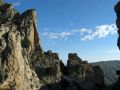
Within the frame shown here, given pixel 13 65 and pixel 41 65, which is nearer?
pixel 13 65

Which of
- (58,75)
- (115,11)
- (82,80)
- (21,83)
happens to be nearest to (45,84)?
(58,75)

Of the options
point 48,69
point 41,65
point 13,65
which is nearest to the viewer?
point 13,65

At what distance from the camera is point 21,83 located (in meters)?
97.6

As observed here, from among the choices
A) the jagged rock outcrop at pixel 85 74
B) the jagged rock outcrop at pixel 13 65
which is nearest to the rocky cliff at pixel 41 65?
the jagged rock outcrop at pixel 85 74

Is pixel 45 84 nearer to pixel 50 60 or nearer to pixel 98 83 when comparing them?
pixel 50 60

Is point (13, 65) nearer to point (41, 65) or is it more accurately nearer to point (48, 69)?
point (41, 65)

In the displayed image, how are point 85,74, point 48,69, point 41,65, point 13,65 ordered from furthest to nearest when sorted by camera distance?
point 85,74 < point 41,65 < point 48,69 < point 13,65

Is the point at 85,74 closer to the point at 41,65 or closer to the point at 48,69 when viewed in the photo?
the point at 48,69

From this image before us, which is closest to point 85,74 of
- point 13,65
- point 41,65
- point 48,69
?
point 48,69

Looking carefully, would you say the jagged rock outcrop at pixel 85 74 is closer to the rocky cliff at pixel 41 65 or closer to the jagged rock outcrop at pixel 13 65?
the rocky cliff at pixel 41 65

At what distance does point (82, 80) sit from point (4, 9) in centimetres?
4768

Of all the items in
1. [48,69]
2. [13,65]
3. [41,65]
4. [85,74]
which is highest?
[41,65]

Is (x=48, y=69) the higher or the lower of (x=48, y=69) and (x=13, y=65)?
the higher

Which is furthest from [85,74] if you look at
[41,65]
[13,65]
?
[13,65]
